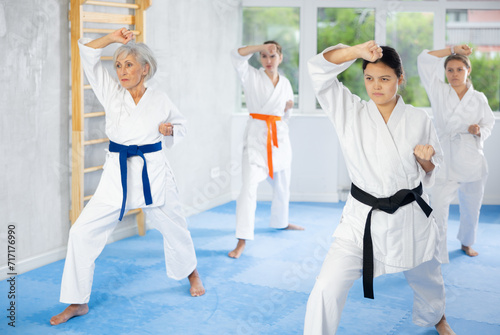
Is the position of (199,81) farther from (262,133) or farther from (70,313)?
(70,313)

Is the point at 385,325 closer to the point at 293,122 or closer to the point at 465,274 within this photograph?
the point at 465,274

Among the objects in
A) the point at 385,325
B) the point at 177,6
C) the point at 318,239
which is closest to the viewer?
the point at 385,325

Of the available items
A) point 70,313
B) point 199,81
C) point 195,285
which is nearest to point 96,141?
point 195,285

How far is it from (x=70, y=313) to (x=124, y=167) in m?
0.76

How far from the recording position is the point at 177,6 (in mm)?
4883

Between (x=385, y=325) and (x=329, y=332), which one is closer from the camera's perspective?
(x=329, y=332)

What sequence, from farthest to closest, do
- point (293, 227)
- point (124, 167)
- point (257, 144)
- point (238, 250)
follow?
point (293, 227), point (257, 144), point (238, 250), point (124, 167)

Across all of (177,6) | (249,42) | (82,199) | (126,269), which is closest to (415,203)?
(126,269)

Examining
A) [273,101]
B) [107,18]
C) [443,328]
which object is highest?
[107,18]

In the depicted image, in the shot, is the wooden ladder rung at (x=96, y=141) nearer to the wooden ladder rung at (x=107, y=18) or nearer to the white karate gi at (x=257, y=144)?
the wooden ladder rung at (x=107, y=18)

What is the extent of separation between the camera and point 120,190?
9.61 ft

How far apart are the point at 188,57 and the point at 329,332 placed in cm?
346

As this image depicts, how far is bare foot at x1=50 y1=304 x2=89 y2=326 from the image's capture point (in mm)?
2808

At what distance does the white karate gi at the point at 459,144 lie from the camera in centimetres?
392
